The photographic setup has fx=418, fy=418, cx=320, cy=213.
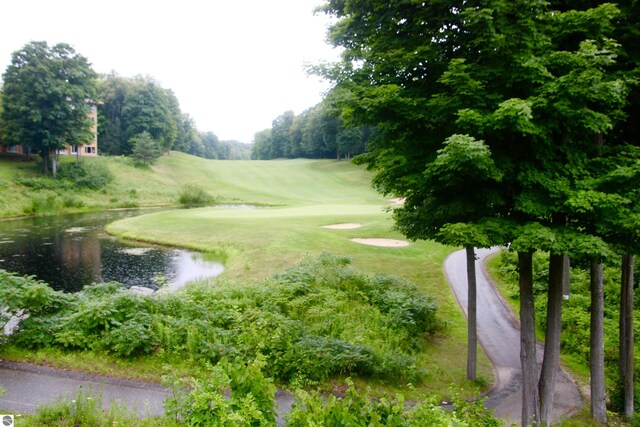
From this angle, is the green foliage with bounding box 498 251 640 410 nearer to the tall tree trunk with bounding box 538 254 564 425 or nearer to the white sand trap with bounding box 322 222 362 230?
the tall tree trunk with bounding box 538 254 564 425

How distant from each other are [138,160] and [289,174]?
26.3 meters

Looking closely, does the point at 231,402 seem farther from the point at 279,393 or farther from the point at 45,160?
the point at 45,160

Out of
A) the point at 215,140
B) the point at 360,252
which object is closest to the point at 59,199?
the point at 360,252

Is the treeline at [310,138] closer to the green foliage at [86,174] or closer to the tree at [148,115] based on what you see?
the tree at [148,115]

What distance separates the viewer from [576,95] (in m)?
6.89

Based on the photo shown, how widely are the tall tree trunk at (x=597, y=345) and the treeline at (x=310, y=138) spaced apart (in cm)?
5429

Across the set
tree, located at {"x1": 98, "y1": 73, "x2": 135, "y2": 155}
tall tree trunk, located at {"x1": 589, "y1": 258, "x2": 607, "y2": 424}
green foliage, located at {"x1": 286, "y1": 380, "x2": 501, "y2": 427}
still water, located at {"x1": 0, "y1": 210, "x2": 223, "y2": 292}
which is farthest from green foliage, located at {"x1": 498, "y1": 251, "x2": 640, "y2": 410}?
tree, located at {"x1": 98, "y1": 73, "x2": 135, "y2": 155}

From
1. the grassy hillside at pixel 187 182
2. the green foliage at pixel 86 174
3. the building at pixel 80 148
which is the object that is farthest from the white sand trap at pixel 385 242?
the building at pixel 80 148

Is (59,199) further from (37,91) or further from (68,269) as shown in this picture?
(68,269)

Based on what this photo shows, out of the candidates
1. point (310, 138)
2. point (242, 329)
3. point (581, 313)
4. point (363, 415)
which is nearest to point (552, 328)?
point (363, 415)

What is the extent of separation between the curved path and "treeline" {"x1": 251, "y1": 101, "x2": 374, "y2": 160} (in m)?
44.8

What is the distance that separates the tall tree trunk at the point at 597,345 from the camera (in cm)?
1020

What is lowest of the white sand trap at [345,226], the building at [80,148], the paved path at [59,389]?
the paved path at [59,389]

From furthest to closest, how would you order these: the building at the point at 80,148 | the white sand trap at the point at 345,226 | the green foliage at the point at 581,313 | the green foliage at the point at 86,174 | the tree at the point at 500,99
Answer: the building at the point at 80,148 → the green foliage at the point at 86,174 → the white sand trap at the point at 345,226 → the green foliage at the point at 581,313 → the tree at the point at 500,99
